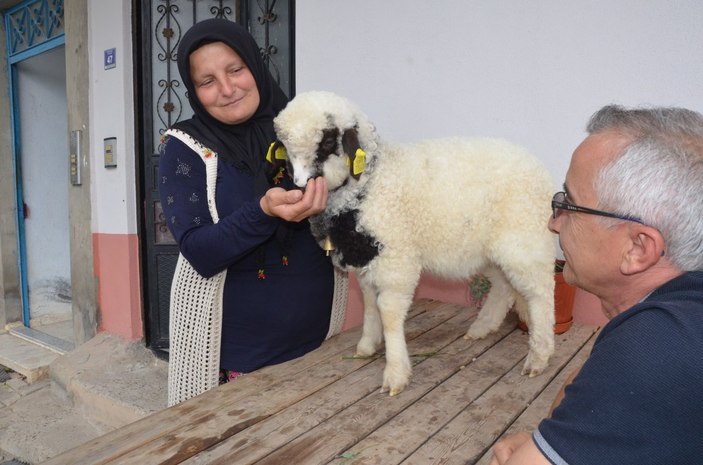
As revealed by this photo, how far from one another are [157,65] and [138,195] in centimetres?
133

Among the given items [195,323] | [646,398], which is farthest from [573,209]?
[195,323]

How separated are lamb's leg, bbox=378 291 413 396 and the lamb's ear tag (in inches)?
32.6

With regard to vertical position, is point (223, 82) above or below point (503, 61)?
below

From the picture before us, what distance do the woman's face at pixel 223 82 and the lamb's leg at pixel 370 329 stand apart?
1.14 m

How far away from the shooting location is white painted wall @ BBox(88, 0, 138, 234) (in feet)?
16.0

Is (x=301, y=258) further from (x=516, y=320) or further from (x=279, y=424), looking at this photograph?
(x=516, y=320)

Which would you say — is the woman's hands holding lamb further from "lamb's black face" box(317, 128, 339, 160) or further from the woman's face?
the woman's face

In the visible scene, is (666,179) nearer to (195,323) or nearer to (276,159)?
(276,159)

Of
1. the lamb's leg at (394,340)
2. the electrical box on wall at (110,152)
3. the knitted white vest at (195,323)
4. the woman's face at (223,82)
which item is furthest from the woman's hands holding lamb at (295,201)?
the electrical box on wall at (110,152)

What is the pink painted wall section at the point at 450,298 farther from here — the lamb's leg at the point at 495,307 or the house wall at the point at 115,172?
the house wall at the point at 115,172

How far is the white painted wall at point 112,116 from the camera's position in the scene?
4871 millimetres

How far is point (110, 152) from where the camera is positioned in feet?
16.5

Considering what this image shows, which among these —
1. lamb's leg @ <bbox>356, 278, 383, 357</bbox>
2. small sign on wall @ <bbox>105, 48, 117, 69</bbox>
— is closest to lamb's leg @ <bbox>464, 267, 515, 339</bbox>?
lamb's leg @ <bbox>356, 278, 383, 357</bbox>

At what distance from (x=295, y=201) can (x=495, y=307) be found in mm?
1782
